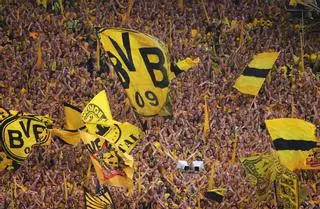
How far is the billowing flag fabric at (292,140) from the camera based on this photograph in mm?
8898

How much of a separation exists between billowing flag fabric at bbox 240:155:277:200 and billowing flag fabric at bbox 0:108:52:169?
2.27 m

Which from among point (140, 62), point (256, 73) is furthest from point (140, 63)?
point (256, 73)

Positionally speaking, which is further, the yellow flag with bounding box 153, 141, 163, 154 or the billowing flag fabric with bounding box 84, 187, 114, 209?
the yellow flag with bounding box 153, 141, 163, 154

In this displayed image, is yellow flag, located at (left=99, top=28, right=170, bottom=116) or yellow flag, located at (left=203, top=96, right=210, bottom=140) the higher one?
yellow flag, located at (left=99, top=28, right=170, bottom=116)

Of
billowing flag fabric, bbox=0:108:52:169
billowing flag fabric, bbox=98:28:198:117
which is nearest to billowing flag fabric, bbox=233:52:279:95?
billowing flag fabric, bbox=98:28:198:117

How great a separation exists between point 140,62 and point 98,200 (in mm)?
1439

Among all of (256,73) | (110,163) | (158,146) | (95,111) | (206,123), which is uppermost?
(95,111)

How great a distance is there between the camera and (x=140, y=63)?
27.5 feet

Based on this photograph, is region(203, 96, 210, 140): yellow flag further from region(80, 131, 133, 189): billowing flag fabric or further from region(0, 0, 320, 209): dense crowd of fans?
region(80, 131, 133, 189): billowing flag fabric

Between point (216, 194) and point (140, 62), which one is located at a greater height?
Result: point (140, 62)

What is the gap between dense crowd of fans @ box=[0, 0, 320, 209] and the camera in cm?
952

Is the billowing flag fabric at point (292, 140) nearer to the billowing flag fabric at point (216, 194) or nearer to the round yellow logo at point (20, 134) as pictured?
the billowing flag fabric at point (216, 194)

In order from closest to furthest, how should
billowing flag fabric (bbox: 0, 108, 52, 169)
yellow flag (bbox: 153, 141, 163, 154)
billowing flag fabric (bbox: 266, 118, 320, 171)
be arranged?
billowing flag fabric (bbox: 266, 118, 320, 171) → billowing flag fabric (bbox: 0, 108, 52, 169) → yellow flag (bbox: 153, 141, 163, 154)

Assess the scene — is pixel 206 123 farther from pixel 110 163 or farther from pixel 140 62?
pixel 140 62
